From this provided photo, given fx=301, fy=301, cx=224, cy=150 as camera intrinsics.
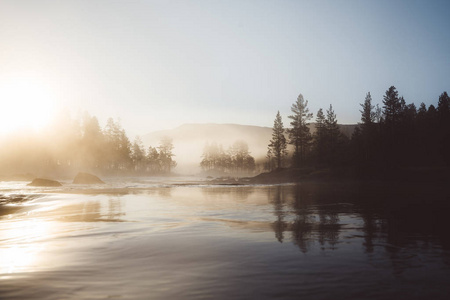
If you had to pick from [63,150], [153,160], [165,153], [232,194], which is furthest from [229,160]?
[232,194]

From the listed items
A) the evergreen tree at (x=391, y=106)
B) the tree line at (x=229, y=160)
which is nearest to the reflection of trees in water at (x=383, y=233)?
the evergreen tree at (x=391, y=106)

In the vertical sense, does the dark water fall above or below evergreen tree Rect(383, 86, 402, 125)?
below

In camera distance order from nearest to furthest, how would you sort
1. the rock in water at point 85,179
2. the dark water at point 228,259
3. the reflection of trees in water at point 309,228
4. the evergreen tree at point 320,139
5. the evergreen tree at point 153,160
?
the dark water at point 228,259 < the reflection of trees in water at point 309,228 < the rock in water at point 85,179 < the evergreen tree at point 320,139 < the evergreen tree at point 153,160

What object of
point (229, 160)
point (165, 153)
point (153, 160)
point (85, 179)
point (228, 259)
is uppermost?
point (165, 153)

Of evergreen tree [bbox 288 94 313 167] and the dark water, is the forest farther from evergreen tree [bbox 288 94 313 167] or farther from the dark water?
the dark water

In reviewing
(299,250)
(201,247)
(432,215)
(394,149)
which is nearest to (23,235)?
(201,247)

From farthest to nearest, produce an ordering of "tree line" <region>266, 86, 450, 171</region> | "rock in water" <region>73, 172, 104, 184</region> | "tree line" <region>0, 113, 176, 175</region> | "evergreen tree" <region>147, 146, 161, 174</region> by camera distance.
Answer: "evergreen tree" <region>147, 146, 161, 174</region> < "tree line" <region>0, 113, 176, 175</region> < "tree line" <region>266, 86, 450, 171</region> < "rock in water" <region>73, 172, 104, 184</region>

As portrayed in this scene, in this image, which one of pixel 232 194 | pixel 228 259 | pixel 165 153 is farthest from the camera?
pixel 165 153

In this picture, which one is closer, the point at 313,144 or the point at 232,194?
the point at 232,194

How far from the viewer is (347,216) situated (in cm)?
1215

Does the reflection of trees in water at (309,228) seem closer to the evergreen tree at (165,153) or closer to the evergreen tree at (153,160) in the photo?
the evergreen tree at (153,160)

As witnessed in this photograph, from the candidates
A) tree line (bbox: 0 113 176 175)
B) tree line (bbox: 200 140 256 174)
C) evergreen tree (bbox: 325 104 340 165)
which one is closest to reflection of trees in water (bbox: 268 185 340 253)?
evergreen tree (bbox: 325 104 340 165)

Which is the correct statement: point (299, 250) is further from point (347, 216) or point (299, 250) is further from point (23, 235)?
point (23, 235)

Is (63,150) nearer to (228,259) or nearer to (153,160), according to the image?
(153,160)
